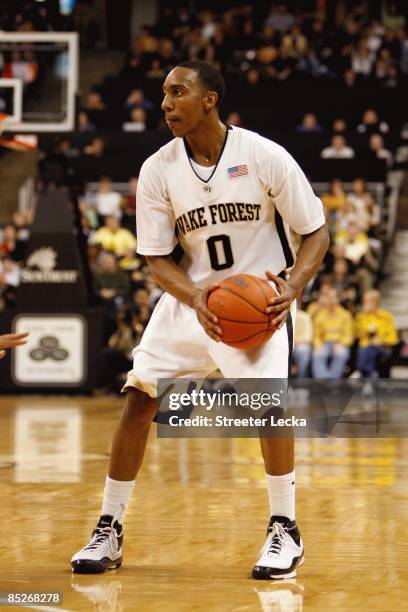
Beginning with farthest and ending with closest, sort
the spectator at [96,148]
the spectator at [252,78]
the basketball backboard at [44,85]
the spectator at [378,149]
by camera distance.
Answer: the spectator at [252,78]
the spectator at [96,148]
the spectator at [378,149]
the basketball backboard at [44,85]

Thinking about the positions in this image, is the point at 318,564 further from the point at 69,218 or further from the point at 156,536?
the point at 69,218

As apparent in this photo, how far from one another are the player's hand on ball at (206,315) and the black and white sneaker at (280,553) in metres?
0.85

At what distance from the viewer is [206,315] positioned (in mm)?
4969

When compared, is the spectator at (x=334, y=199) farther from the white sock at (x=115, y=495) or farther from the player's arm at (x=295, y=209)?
the white sock at (x=115, y=495)

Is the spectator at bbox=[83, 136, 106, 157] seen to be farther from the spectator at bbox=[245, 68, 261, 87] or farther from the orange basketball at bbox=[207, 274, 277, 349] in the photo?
the orange basketball at bbox=[207, 274, 277, 349]

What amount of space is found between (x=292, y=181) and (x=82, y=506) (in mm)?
2469

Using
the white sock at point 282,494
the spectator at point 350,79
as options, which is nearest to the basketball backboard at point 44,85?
the spectator at point 350,79

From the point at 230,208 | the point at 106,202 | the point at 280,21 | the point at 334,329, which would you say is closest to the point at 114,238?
the point at 106,202

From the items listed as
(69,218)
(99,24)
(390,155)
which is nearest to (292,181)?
(69,218)

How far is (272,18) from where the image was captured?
23234 mm

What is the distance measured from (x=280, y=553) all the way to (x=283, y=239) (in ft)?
4.45

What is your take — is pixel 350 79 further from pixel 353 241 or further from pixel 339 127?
pixel 353 241

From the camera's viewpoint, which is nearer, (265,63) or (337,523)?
(337,523)

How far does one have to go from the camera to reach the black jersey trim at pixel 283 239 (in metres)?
5.29
